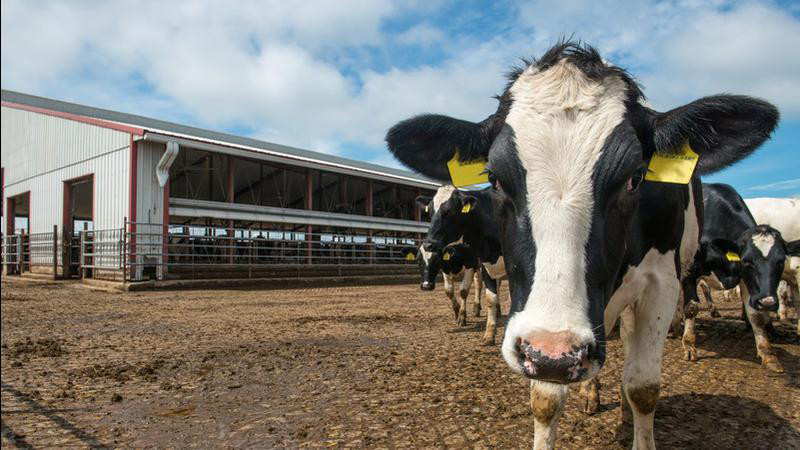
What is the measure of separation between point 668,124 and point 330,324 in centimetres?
632

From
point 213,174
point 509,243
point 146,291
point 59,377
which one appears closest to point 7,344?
point 59,377

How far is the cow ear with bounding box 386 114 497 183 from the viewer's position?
9.82 feet

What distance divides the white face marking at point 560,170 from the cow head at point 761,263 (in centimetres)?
430

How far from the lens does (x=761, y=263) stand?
5.70m

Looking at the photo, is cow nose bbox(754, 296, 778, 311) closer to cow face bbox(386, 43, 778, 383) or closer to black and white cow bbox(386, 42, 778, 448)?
black and white cow bbox(386, 42, 778, 448)

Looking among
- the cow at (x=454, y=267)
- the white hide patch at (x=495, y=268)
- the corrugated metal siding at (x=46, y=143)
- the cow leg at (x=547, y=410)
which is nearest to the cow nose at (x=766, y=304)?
the white hide patch at (x=495, y=268)

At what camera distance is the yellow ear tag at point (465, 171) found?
3.03 m

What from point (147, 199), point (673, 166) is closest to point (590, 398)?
point (673, 166)

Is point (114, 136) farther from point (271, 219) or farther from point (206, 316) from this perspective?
point (206, 316)

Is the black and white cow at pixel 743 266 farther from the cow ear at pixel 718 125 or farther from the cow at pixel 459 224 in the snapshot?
the cow ear at pixel 718 125

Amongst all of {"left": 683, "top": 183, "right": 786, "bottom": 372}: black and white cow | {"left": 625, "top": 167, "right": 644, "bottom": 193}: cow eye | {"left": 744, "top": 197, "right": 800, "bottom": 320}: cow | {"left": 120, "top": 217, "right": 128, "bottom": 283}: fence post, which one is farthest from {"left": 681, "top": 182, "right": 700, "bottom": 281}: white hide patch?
{"left": 120, "top": 217, "right": 128, "bottom": 283}: fence post

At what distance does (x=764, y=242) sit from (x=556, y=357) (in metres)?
5.41

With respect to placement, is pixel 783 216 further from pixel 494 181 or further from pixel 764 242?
pixel 494 181

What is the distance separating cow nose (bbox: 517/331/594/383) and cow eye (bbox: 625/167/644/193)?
2.76 ft
